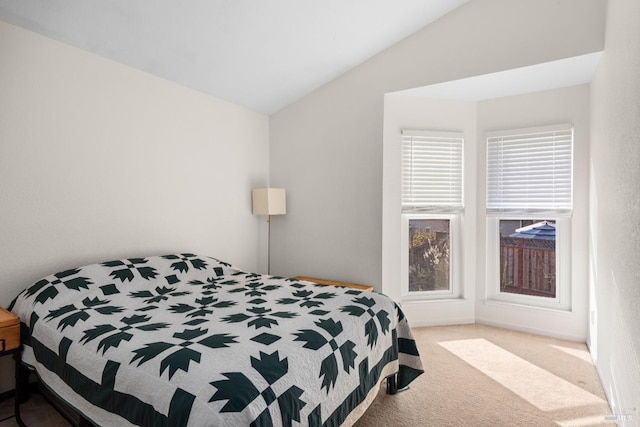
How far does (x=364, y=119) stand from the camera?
3543 mm

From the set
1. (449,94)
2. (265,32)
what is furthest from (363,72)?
(265,32)

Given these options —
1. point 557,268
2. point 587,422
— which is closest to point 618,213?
point 587,422

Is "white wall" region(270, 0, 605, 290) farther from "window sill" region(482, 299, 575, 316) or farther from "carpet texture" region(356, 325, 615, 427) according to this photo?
"window sill" region(482, 299, 575, 316)

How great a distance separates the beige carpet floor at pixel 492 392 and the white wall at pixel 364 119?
1003 millimetres

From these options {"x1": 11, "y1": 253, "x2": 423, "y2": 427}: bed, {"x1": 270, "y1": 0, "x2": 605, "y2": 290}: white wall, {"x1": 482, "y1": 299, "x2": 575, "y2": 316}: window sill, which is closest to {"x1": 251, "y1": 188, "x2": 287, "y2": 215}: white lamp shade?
{"x1": 270, "y1": 0, "x2": 605, "y2": 290}: white wall

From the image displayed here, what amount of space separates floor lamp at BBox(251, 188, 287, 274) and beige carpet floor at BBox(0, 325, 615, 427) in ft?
6.25

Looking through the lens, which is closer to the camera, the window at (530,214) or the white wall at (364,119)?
the white wall at (364,119)

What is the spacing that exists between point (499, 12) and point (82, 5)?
303 centimetres

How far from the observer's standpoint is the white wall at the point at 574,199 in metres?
3.29

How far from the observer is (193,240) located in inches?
132

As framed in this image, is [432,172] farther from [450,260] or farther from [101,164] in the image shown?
[101,164]

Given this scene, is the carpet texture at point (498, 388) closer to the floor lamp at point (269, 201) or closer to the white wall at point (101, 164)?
the floor lamp at point (269, 201)

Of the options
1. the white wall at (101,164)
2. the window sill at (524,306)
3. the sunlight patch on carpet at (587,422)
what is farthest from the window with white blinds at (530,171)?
the white wall at (101,164)

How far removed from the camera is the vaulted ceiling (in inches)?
90.1
